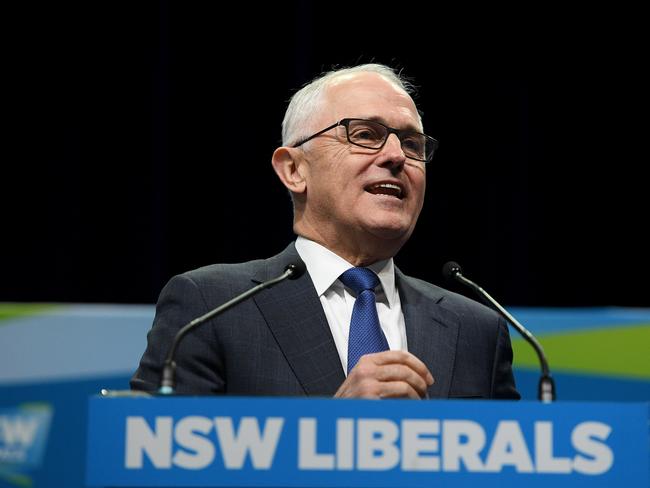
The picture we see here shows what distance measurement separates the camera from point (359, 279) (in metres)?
2.04

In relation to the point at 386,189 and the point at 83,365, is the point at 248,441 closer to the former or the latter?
the point at 386,189

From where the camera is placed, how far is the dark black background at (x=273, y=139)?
3797 mm

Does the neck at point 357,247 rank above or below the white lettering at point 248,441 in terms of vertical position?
above

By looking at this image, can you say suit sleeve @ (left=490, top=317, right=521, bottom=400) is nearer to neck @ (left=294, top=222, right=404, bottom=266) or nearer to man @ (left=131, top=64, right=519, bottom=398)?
man @ (left=131, top=64, right=519, bottom=398)

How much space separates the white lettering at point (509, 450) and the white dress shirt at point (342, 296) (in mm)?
742

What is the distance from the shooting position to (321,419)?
117 centimetres

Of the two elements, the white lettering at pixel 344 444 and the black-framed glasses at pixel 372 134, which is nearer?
the white lettering at pixel 344 444

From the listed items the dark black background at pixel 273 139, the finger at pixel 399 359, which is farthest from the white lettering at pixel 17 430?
the finger at pixel 399 359

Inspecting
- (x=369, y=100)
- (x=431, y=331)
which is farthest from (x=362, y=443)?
(x=369, y=100)

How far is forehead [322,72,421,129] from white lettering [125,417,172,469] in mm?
1158

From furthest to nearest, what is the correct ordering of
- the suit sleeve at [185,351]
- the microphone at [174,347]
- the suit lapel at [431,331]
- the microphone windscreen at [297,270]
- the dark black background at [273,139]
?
the dark black background at [273,139] < the suit lapel at [431,331] < the suit sleeve at [185,351] < the microphone windscreen at [297,270] < the microphone at [174,347]

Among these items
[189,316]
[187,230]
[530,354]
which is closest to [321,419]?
[189,316]

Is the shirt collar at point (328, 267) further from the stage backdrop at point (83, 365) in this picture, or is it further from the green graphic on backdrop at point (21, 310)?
the green graphic on backdrop at point (21, 310)

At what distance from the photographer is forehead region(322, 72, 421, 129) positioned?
7.02 feet
